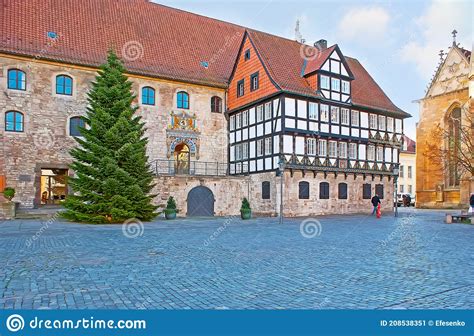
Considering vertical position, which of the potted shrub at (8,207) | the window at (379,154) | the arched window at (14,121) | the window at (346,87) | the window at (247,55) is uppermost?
the window at (247,55)

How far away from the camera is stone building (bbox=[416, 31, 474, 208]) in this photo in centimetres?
3864

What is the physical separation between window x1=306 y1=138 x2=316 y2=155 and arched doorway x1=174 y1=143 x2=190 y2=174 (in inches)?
350

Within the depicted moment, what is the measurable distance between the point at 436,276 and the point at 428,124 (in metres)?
39.4

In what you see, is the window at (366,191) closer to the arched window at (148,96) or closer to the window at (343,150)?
the window at (343,150)

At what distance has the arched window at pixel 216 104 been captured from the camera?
3050cm

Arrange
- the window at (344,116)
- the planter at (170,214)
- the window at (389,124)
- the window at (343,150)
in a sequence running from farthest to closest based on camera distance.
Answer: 1. the window at (389,124)
2. the window at (344,116)
3. the window at (343,150)
4. the planter at (170,214)

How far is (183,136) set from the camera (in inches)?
1152

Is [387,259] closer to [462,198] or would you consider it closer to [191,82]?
[191,82]

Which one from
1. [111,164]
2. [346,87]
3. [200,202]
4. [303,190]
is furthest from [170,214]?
[346,87]

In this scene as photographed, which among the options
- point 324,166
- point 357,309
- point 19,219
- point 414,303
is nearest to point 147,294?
point 357,309

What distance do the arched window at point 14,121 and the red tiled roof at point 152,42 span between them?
3.58m

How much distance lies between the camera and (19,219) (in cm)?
2086

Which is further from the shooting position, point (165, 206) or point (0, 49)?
point (165, 206)

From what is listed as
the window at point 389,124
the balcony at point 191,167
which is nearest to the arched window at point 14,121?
the balcony at point 191,167
